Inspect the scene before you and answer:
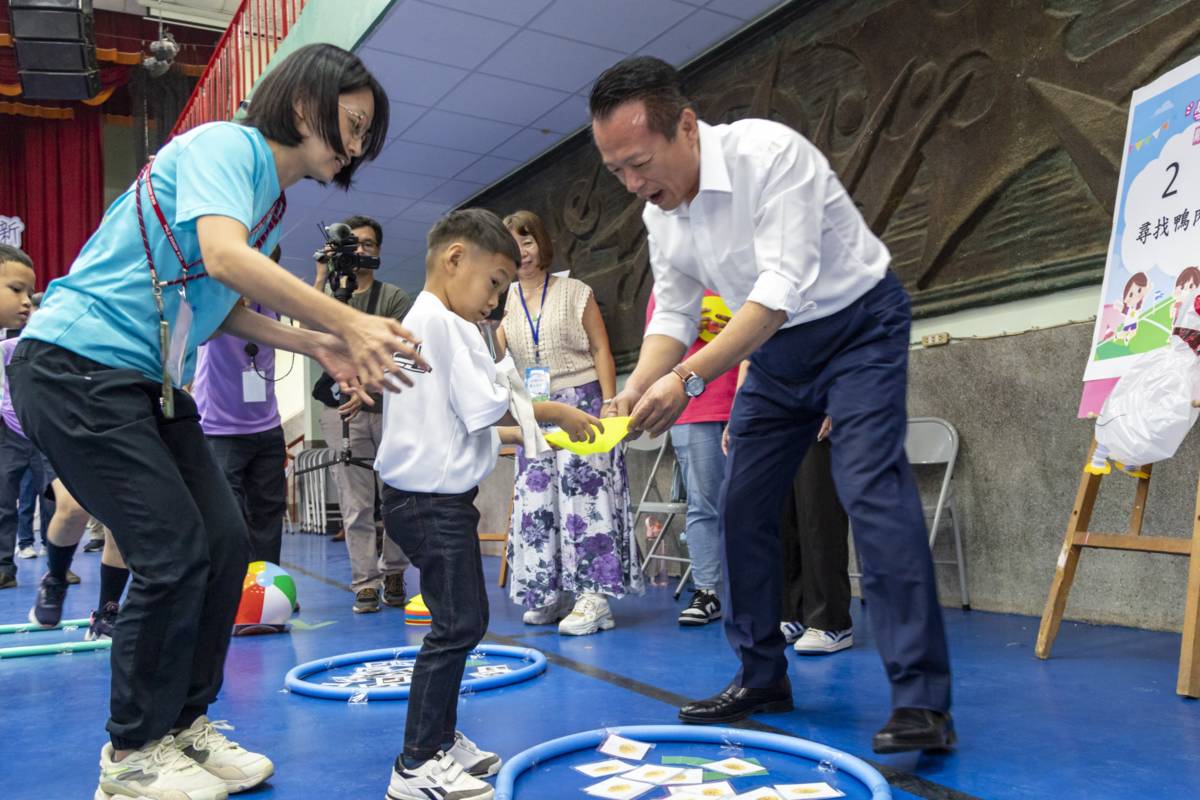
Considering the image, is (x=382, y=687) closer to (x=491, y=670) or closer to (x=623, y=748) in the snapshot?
(x=491, y=670)

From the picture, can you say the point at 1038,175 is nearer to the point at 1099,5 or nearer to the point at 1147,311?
the point at 1099,5

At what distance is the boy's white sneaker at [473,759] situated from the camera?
1.78m

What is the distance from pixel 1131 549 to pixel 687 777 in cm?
154

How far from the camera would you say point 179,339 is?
1677 millimetres

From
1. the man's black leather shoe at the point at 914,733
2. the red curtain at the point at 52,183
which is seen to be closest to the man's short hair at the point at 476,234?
the man's black leather shoe at the point at 914,733

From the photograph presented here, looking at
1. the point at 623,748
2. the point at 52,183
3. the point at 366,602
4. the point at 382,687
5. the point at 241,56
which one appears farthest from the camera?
the point at 52,183

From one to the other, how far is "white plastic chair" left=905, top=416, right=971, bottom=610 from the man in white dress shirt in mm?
1595

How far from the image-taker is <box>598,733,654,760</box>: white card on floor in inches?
73.3

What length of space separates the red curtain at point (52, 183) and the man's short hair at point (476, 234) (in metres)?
11.2

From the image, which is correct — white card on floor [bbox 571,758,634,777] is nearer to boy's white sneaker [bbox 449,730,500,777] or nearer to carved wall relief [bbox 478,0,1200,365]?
boy's white sneaker [bbox 449,730,500,777]

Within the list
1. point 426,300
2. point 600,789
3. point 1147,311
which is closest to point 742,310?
point 426,300

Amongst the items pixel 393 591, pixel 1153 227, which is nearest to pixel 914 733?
pixel 1153 227

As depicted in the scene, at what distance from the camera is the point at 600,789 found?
1.67 meters

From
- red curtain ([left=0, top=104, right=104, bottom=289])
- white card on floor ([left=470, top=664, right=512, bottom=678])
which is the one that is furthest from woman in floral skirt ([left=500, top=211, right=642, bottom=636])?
red curtain ([left=0, top=104, right=104, bottom=289])
